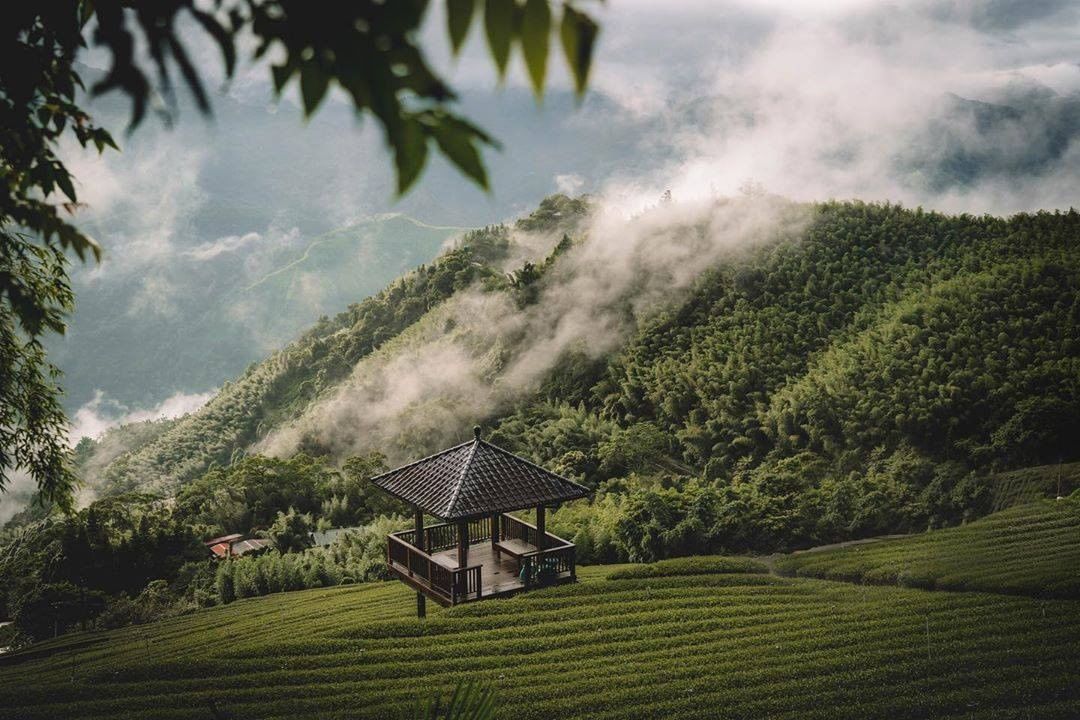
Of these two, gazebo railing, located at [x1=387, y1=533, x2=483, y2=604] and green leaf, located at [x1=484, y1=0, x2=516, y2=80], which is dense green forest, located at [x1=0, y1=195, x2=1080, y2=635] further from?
green leaf, located at [x1=484, y1=0, x2=516, y2=80]

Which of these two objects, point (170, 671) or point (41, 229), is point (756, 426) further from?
point (41, 229)

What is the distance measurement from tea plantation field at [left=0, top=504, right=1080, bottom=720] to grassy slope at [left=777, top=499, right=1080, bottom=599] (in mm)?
86

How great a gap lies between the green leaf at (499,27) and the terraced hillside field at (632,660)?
653cm

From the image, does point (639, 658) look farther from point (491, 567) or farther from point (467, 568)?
→ point (491, 567)

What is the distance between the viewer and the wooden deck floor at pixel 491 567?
9.69 meters

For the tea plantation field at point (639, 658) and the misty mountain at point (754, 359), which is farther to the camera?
the misty mountain at point (754, 359)

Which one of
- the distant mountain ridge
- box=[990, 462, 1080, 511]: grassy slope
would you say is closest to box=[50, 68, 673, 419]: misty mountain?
the distant mountain ridge

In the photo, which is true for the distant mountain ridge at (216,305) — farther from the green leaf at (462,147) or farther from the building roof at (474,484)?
the green leaf at (462,147)

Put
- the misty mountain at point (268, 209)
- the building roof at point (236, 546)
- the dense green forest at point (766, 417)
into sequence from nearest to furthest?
the dense green forest at point (766, 417) → the building roof at point (236, 546) → the misty mountain at point (268, 209)

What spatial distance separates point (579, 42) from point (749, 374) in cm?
1607

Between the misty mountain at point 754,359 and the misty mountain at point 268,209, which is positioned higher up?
the misty mountain at point 268,209

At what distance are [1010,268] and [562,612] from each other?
37.6 feet

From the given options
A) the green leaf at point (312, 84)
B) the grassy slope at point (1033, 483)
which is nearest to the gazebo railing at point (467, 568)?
the grassy slope at point (1033, 483)

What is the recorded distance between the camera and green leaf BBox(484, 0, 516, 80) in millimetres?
1057
